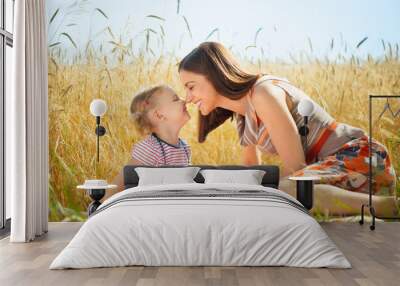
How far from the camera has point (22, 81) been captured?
5832 mm

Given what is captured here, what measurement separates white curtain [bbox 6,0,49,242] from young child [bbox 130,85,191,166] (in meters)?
1.39

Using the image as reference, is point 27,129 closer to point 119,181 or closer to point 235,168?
point 119,181

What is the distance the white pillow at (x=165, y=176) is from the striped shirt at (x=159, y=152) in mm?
436

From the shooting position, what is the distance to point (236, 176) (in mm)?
6715

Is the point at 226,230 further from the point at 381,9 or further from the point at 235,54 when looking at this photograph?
the point at 381,9

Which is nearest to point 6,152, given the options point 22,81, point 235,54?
point 22,81

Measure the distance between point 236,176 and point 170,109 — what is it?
1.35 metres

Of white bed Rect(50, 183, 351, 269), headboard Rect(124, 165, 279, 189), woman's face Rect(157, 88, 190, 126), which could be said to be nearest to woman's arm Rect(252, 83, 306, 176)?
headboard Rect(124, 165, 279, 189)

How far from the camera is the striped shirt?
7.35m

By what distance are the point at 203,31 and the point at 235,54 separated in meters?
0.51

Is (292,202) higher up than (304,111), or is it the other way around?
(304,111)

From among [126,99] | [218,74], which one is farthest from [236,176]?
[126,99]

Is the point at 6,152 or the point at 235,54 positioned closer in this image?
the point at 6,152

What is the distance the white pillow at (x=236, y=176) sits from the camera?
6.68m
